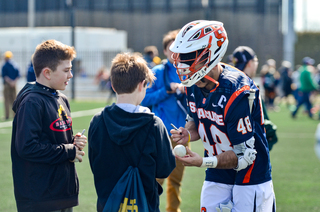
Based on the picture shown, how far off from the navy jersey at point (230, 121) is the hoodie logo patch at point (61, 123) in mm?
1109

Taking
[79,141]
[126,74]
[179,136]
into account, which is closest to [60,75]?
[79,141]

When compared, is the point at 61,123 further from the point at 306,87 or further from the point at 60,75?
the point at 306,87

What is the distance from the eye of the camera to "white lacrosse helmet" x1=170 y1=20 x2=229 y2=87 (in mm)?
2914

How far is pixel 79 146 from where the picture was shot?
3.37 m

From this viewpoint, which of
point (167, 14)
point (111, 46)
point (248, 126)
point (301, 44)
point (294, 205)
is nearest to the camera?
point (248, 126)

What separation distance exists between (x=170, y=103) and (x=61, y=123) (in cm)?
219

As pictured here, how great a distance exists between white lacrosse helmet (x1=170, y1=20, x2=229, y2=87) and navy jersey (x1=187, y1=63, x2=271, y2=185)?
17 cm

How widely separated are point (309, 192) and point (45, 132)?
14.6ft

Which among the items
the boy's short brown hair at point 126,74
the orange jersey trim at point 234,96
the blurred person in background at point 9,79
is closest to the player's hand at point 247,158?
the orange jersey trim at point 234,96

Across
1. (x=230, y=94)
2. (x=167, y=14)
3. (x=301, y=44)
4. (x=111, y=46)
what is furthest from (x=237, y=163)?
(x=167, y=14)

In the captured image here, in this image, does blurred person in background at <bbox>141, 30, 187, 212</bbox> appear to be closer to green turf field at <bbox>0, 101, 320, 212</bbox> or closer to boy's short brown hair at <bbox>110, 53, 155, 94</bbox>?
green turf field at <bbox>0, 101, 320, 212</bbox>

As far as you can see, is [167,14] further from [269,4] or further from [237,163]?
[237,163]

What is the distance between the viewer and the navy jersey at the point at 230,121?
2.85 m

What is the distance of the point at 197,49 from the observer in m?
2.89
